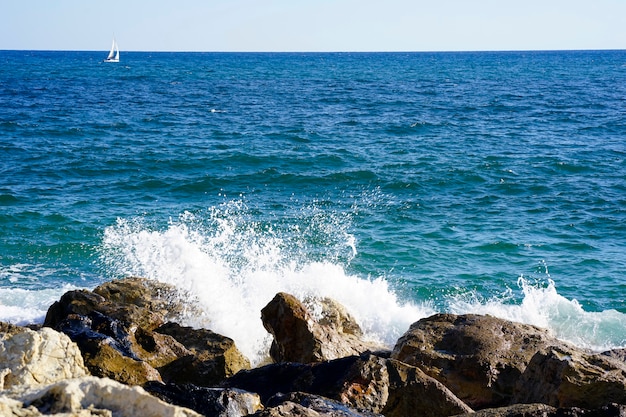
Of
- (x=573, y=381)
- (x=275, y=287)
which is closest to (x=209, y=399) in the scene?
(x=573, y=381)

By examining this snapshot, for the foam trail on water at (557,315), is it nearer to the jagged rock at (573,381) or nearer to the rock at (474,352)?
the rock at (474,352)

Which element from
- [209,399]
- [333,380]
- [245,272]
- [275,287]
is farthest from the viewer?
[245,272]

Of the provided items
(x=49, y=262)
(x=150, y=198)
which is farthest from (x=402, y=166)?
(x=49, y=262)

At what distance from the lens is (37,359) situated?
174 inches

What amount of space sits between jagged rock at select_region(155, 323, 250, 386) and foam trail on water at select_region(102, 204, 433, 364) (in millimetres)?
2040

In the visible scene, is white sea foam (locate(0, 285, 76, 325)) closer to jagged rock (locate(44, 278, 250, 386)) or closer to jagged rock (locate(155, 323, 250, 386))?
jagged rock (locate(44, 278, 250, 386))

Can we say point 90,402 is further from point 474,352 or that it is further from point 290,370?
point 474,352

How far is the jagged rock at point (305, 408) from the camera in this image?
4469mm

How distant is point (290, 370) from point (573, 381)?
7.80ft

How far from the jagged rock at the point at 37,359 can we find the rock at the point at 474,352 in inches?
173

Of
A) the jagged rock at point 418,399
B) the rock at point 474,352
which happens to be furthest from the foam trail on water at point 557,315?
the jagged rock at point 418,399

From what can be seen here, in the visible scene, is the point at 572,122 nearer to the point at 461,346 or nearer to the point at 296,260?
the point at 296,260

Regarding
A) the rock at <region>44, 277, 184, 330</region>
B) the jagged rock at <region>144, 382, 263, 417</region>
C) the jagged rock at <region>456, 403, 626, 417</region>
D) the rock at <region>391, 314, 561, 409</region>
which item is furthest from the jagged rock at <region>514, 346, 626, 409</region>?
the rock at <region>44, 277, 184, 330</region>

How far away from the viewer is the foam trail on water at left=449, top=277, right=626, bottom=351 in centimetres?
1280
